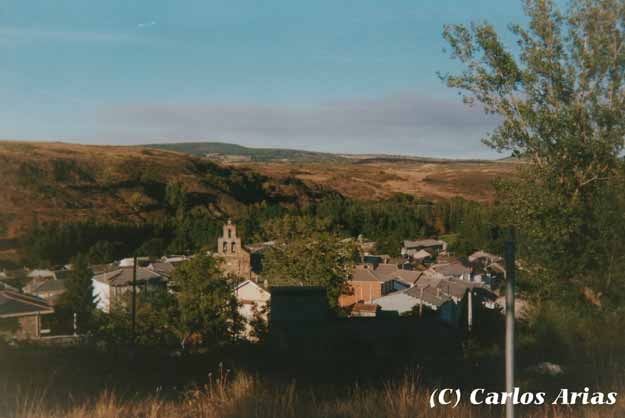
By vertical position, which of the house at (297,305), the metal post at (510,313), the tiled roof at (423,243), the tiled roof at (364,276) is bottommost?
the tiled roof at (423,243)

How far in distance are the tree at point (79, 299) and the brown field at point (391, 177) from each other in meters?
62.0

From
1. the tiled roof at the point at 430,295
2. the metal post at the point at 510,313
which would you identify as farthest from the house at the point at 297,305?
the tiled roof at the point at 430,295

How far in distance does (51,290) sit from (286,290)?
16171mm

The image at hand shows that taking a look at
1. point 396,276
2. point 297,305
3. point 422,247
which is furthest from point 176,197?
point 297,305

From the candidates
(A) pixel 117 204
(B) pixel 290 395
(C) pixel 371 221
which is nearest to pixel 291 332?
(B) pixel 290 395

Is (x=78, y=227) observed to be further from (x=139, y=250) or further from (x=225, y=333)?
(x=225, y=333)

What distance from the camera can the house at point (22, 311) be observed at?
11.5 m

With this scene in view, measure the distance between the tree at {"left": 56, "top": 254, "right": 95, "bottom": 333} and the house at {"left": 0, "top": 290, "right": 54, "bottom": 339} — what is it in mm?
3412

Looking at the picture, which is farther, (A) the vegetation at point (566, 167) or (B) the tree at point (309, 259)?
(B) the tree at point (309, 259)

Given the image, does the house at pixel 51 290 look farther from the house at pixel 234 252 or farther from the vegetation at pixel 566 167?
the vegetation at pixel 566 167

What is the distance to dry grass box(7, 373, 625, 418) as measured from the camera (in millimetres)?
3277

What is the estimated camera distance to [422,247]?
60375mm

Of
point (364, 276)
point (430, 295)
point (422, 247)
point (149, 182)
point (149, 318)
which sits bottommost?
point (422, 247)

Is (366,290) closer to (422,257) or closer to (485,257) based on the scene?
(485,257)
